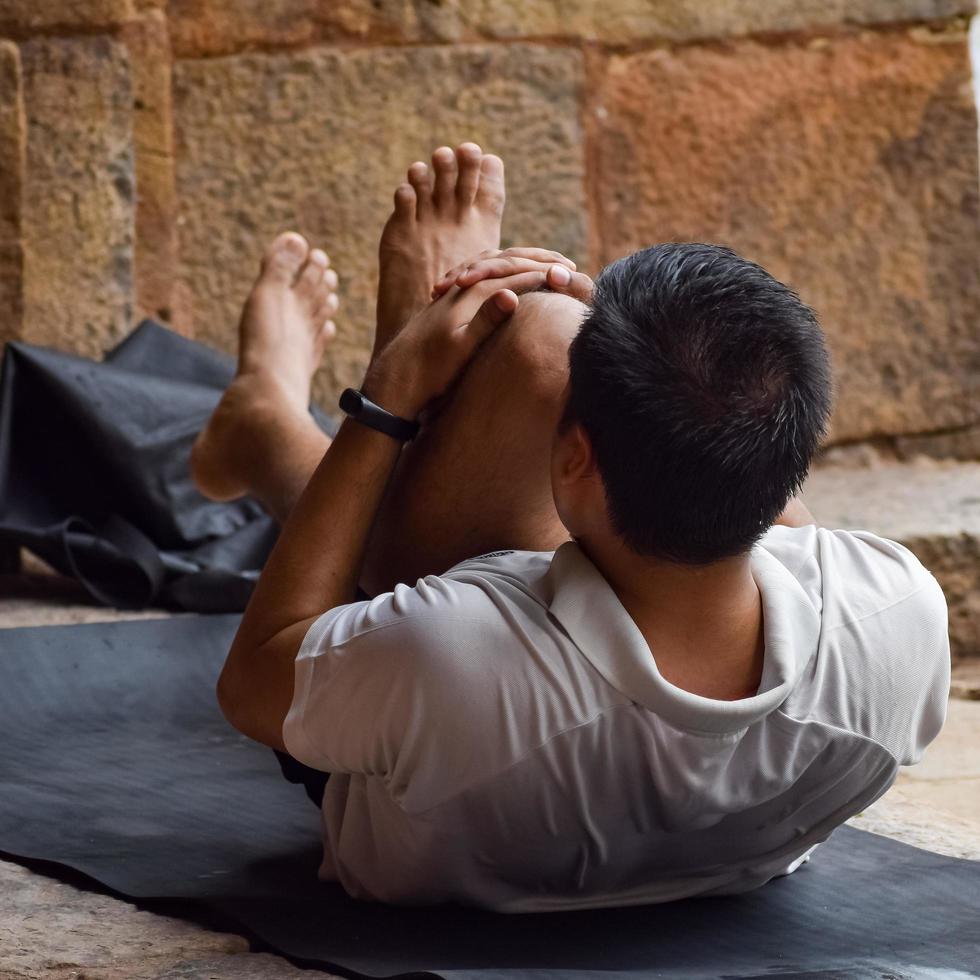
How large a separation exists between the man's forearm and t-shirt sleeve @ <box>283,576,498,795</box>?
44mm

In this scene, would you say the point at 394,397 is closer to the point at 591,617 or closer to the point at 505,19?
the point at 591,617

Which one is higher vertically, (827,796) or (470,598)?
(470,598)

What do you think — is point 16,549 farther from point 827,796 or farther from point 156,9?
point 827,796

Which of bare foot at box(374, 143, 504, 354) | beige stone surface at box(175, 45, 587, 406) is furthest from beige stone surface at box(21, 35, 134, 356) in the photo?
bare foot at box(374, 143, 504, 354)

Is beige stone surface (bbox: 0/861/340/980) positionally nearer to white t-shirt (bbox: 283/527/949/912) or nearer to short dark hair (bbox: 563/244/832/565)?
white t-shirt (bbox: 283/527/949/912)

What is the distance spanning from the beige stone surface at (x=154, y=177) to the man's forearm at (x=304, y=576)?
219 cm

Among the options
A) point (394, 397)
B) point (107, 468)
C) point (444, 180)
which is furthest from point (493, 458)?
point (107, 468)

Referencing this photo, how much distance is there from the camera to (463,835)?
1250 millimetres

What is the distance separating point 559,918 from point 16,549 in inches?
84.5

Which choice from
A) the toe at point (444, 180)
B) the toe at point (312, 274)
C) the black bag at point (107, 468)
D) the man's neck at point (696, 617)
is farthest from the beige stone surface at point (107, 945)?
the black bag at point (107, 468)

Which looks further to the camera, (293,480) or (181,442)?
(181,442)

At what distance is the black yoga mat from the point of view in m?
1.28

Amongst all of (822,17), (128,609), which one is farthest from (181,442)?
(822,17)

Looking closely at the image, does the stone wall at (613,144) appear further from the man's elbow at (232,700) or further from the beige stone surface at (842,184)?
the man's elbow at (232,700)
